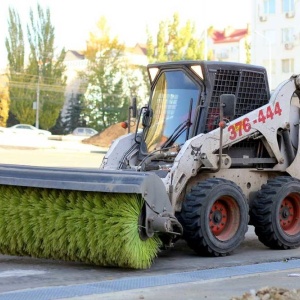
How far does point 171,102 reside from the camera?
11883 mm

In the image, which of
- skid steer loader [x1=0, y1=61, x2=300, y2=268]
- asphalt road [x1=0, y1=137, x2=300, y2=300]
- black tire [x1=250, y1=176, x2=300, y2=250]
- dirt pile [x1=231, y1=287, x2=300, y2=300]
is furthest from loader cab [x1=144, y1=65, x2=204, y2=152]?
dirt pile [x1=231, y1=287, x2=300, y2=300]

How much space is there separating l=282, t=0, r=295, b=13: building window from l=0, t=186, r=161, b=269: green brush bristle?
2721 inches

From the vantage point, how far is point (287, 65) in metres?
78.0

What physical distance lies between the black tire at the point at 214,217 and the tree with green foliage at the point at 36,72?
65.6 meters

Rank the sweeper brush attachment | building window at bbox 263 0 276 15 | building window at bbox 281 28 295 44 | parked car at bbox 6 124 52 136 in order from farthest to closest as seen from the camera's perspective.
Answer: building window at bbox 263 0 276 15 < building window at bbox 281 28 295 44 < parked car at bbox 6 124 52 136 < the sweeper brush attachment

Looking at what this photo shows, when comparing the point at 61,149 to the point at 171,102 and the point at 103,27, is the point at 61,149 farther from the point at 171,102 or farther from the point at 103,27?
the point at 171,102

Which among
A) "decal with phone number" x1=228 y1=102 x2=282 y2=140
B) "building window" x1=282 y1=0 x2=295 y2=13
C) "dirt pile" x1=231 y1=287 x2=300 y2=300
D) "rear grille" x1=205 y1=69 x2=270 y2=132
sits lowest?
"dirt pile" x1=231 y1=287 x2=300 y2=300

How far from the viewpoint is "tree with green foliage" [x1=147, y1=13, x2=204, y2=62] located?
231 feet

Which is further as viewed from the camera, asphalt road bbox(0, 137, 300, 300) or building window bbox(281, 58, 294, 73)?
building window bbox(281, 58, 294, 73)

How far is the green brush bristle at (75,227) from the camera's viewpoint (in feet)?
30.9

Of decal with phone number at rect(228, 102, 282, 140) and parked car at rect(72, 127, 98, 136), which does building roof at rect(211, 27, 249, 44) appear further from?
decal with phone number at rect(228, 102, 282, 140)

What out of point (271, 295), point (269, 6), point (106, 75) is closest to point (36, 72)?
point (106, 75)

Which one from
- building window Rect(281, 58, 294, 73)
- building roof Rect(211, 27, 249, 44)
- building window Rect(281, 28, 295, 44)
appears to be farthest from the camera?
building roof Rect(211, 27, 249, 44)

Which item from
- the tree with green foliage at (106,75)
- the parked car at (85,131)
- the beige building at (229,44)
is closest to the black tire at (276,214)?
the tree with green foliage at (106,75)
